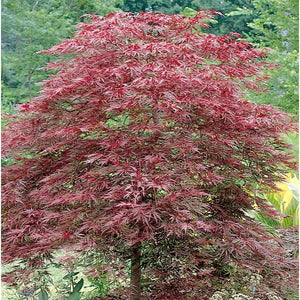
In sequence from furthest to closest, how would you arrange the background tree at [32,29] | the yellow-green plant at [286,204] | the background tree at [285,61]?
the background tree at [32,29] < the background tree at [285,61] < the yellow-green plant at [286,204]

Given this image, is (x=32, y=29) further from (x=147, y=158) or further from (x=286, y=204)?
(x=147, y=158)

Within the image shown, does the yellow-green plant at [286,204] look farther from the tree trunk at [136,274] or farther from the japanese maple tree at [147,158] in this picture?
the tree trunk at [136,274]

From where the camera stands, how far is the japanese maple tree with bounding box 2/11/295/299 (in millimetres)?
2605

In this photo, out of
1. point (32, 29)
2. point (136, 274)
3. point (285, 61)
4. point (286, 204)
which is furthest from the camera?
point (32, 29)

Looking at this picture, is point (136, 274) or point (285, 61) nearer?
point (136, 274)

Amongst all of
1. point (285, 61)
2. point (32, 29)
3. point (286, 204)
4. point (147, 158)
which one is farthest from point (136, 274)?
point (32, 29)

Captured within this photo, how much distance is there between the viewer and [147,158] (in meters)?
2.54

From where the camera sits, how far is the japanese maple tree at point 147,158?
2605 millimetres

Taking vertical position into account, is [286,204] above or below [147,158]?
below

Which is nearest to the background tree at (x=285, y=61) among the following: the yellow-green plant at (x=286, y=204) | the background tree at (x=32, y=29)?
the yellow-green plant at (x=286, y=204)

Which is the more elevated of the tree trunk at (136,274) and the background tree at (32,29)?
the tree trunk at (136,274)

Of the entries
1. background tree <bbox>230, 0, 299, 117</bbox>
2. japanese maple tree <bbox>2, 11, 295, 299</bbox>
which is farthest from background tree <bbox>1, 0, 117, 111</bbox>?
japanese maple tree <bbox>2, 11, 295, 299</bbox>

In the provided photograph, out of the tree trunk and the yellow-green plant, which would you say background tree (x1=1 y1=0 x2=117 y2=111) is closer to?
the yellow-green plant

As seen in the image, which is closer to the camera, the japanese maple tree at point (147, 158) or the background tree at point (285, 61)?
the japanese maple tree at point (147, 158)
